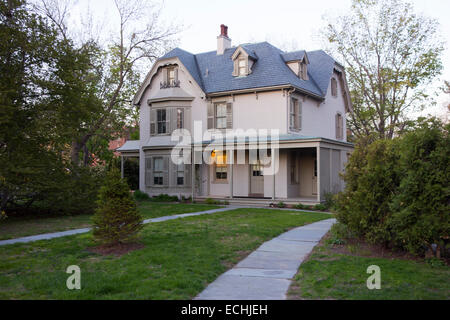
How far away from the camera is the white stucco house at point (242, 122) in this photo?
19359 millimetres

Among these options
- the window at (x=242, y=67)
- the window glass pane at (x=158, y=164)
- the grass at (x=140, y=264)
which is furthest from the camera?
the window glass pane at (x=158, y=164)

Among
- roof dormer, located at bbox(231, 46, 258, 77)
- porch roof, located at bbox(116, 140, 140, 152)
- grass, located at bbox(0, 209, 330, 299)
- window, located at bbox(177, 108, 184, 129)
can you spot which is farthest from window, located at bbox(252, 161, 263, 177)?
grass, located at bbox(0, 209, 330, 299)

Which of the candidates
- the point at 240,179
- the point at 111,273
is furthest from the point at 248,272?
the point at 240,179

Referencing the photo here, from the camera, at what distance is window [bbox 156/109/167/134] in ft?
74.2

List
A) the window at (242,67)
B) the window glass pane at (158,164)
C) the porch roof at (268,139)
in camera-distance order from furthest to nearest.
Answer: the window glass pane at (158,164) → the window at (242,67) → the porch roof at (268,139)

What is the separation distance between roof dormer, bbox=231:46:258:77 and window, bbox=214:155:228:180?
462cm

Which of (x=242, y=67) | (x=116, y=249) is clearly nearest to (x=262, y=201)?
(x=242, y=67)

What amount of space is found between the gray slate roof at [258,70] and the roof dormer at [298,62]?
0.27 feet

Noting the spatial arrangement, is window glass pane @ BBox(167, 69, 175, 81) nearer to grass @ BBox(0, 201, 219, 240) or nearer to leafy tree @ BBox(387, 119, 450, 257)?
grass @ BBox(0, 201, 219, 240)

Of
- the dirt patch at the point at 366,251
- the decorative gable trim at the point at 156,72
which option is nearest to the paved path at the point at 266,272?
the dirt patch at the point at 366,251

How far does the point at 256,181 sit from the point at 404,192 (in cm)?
1374

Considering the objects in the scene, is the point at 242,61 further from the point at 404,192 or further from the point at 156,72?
the point at 404,192

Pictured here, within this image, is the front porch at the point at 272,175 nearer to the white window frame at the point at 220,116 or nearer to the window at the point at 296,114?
the window at the point at 296,114
